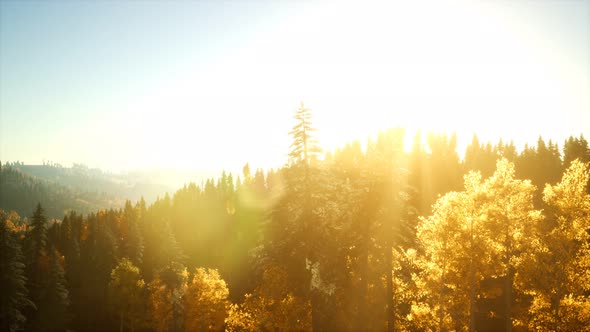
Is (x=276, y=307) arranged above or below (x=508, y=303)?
below

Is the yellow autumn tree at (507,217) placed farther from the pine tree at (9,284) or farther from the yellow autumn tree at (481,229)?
the pine tree at (9,284)

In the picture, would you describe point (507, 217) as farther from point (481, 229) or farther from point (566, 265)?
point (566, 265)

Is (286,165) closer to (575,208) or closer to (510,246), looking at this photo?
(510,246)

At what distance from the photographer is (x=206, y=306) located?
42812 mm

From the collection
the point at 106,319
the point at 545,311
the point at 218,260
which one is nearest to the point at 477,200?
the point at 545,311

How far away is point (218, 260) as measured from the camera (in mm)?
93938

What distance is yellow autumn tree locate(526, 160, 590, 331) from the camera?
17.5m

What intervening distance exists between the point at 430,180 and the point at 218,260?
212ft

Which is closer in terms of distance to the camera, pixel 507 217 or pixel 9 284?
pixel 507 217

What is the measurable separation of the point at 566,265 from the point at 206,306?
38622mm

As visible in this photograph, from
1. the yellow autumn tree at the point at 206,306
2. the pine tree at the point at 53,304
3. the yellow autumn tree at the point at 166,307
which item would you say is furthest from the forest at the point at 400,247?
the pine tree at the point at 53,304

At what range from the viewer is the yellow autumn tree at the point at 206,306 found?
42.2 m

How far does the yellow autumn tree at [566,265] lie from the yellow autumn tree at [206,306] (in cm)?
3538

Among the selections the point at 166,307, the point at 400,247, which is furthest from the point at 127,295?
the point at 400,247
